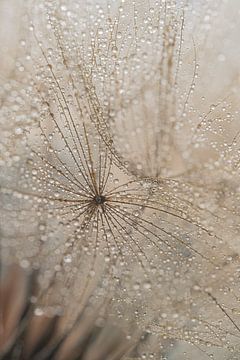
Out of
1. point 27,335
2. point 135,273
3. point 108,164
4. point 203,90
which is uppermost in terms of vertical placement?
point 203,90

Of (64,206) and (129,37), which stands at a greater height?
(129,37)

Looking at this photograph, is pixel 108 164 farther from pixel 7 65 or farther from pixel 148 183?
pixel 7 65

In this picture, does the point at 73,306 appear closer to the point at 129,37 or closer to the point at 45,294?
the point at 45,294

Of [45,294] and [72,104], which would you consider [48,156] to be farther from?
[45,294]

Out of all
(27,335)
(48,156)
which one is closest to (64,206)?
(48,156)

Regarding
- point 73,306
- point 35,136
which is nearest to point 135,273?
point 73,306

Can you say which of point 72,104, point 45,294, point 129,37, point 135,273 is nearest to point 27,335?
point 45,294

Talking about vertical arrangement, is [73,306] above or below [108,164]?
below

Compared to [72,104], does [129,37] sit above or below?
above
